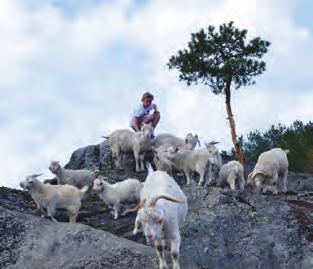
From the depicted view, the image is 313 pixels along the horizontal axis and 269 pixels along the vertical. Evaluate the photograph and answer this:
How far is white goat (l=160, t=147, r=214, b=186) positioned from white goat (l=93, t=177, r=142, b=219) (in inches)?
83.5

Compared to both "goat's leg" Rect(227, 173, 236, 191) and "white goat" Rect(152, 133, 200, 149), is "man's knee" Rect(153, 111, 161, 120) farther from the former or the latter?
"goat's leg" Rect(227, 173, 236, 191)

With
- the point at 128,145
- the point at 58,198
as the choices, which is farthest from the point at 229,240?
the point at 128,145

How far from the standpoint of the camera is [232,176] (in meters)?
17.3

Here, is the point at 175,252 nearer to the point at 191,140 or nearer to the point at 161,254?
the point at 161,254

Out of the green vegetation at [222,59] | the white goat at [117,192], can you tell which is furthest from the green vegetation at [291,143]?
the white goat at [117,192]

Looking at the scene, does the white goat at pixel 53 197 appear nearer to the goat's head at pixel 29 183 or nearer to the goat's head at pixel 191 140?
the goat's head at pixel 29 183

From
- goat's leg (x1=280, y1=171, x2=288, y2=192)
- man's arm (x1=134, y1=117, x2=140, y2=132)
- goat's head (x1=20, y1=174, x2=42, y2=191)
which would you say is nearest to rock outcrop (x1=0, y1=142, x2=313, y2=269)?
goat's head (x1=20, y1=174, x2=42, y2=191)

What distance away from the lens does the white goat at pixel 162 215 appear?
34.4 feet

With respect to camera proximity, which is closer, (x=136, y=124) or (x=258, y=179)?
(x=258, y=179)

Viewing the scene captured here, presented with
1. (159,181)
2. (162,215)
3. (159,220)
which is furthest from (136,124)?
(159,220)

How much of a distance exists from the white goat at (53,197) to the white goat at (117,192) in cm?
72

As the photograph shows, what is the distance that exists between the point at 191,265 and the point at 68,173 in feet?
21.9

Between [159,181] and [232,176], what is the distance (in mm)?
5432

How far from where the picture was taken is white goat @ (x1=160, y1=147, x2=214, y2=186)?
17703 mm
